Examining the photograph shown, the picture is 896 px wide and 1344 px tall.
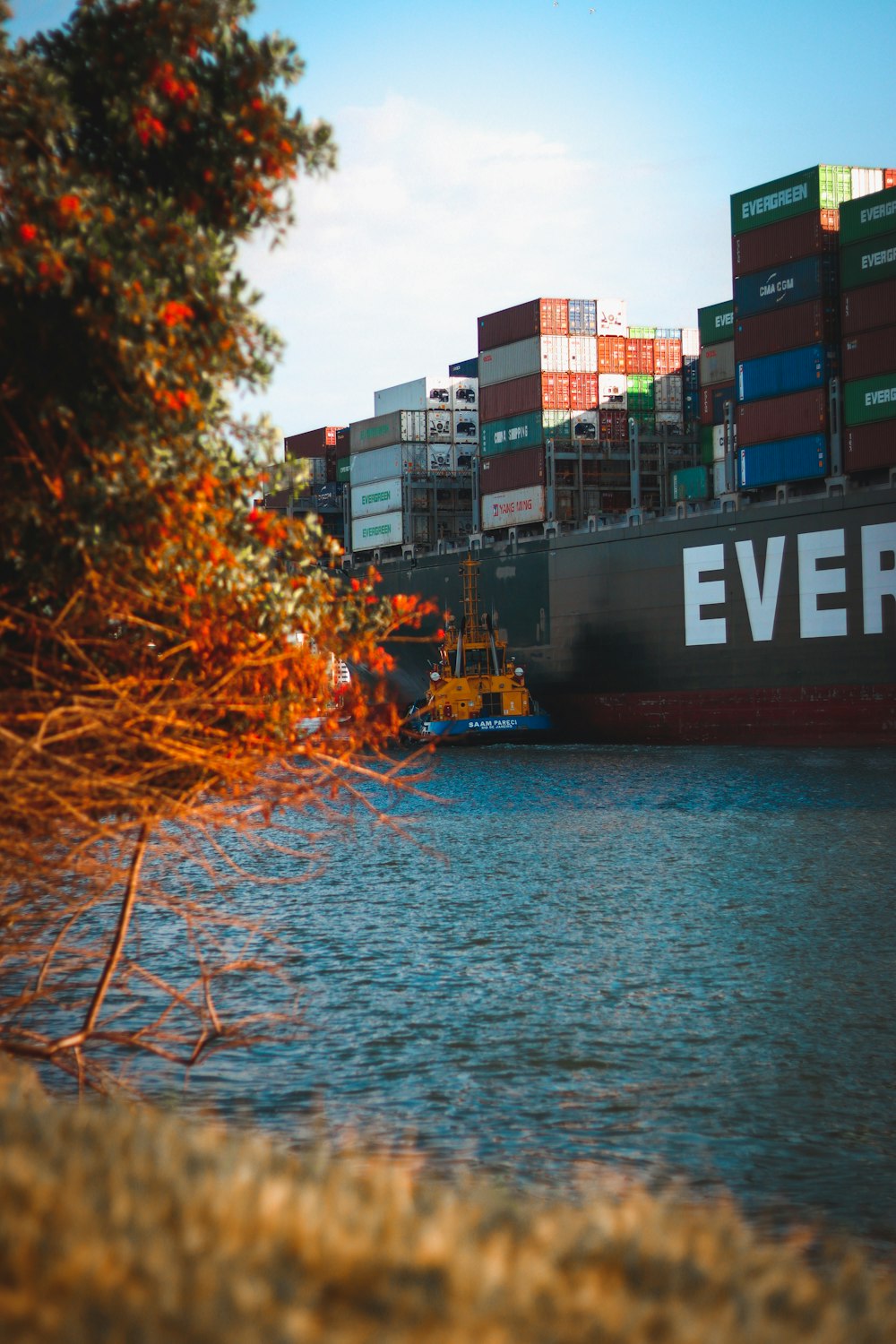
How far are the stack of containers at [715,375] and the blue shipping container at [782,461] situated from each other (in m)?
5.65

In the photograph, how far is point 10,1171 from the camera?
2893mm

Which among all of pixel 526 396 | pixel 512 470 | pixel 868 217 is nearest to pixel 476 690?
pixel 512 470

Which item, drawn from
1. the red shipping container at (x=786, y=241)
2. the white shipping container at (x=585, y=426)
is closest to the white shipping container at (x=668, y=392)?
the white shipping container at (x=585, y=426)

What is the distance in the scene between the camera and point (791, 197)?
44562 millimetres

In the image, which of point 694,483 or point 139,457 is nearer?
point 139,457

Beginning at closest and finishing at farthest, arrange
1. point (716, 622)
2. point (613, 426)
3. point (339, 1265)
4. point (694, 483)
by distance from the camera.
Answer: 1. point (339, 1265)
2. point (716, 622)
3. point (694, 483)
4. point (613, 426)

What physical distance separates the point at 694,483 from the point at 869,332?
10945 mm

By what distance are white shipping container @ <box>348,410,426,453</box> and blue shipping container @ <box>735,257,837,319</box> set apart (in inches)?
777

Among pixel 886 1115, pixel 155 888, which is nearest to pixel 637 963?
pixel 886 1115

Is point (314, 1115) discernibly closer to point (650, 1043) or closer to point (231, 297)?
point (650, 1043)

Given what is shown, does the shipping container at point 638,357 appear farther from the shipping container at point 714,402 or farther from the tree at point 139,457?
the tree at point 139,457

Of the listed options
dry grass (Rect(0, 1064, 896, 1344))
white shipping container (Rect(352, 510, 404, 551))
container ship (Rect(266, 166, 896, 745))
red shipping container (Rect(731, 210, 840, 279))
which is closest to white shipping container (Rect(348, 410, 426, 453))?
container ship (Rect(266, 166, 896, 745))

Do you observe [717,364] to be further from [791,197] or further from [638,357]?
[791,197]

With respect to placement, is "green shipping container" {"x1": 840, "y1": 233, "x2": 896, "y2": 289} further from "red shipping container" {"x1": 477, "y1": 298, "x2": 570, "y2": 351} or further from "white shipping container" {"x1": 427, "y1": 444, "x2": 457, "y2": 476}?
"white shipping container" {"x1": 427, "y1": 444, "x2": 457, "y2": 476}
